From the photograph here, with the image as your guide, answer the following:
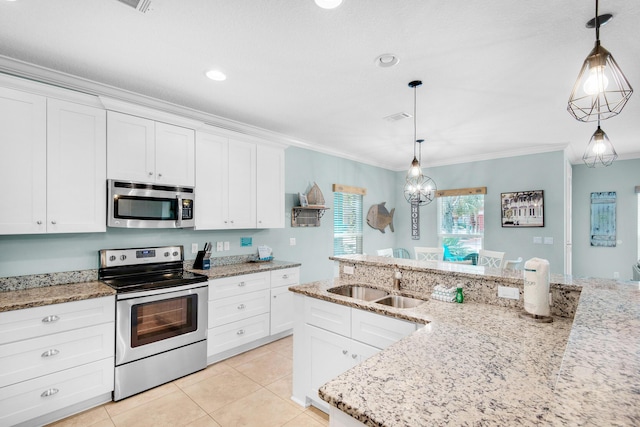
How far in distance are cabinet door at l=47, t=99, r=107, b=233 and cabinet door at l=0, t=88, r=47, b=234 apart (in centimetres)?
5

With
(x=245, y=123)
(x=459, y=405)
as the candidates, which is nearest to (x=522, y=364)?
(x=459, y=405)

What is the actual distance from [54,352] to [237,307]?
1437mm

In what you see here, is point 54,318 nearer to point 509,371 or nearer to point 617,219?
point 509,371

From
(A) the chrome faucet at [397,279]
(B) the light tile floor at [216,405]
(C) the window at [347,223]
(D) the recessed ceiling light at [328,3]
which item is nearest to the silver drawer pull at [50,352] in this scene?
(B) the light tile floor at [216,405]

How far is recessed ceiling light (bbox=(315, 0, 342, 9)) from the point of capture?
1652 mm

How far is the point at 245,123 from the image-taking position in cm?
378

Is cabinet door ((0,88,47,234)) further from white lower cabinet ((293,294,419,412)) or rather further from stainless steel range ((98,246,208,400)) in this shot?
white lower cabinet ((293,294,419,412))

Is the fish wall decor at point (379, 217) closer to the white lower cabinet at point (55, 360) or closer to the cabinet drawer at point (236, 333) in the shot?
the cabinet drawer at point (236, 333)

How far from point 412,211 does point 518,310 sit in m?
4.68

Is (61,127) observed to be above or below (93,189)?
above

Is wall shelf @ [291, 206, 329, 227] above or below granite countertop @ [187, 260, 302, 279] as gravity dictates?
above

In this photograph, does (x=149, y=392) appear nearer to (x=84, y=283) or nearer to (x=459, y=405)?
(x=84, y=283)

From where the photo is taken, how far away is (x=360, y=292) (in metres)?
2.58

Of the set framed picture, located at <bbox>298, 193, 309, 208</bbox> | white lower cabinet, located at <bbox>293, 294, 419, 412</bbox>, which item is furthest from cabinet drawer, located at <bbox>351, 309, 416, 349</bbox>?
framed picture, located at <bbox>298, 193, 309, 208</bbox>
